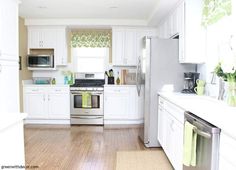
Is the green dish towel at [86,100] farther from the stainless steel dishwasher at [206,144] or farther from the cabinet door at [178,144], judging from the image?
the stainless steel dishwasher at [206,144]

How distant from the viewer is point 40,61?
5.45 meters

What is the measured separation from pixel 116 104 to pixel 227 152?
3894 millimetres

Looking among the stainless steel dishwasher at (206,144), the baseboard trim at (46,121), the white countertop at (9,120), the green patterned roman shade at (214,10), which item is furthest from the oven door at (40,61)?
the stainless steel dishwasher at (206,144)

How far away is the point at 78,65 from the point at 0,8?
312cm

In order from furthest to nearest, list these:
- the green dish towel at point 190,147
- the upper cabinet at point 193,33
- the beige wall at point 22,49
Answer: the beige wall at point 22,49 → the upper cabinet at point 193,33 → the green dish towel at point 190,147

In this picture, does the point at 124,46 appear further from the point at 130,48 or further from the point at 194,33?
the point at 194,33

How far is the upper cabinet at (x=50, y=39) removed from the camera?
217 inches

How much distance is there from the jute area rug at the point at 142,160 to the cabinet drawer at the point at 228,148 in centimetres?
161

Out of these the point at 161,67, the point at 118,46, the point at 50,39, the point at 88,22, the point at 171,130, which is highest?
the point at 88,22

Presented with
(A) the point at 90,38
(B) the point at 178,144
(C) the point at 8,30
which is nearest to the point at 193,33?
(B) the point at 178,144

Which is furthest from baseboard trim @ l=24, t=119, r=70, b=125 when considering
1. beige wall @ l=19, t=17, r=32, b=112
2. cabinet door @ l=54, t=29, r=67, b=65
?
cabinet door @ l=54, t=29, r=67, b=65

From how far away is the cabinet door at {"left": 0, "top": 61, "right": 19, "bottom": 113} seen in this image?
300 cm

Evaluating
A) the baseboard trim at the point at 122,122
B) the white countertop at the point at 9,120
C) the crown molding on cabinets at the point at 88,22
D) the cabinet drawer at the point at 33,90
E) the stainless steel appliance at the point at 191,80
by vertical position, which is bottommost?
the baseboard trim at the point at 122,122

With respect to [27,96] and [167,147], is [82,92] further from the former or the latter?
[167,147]
